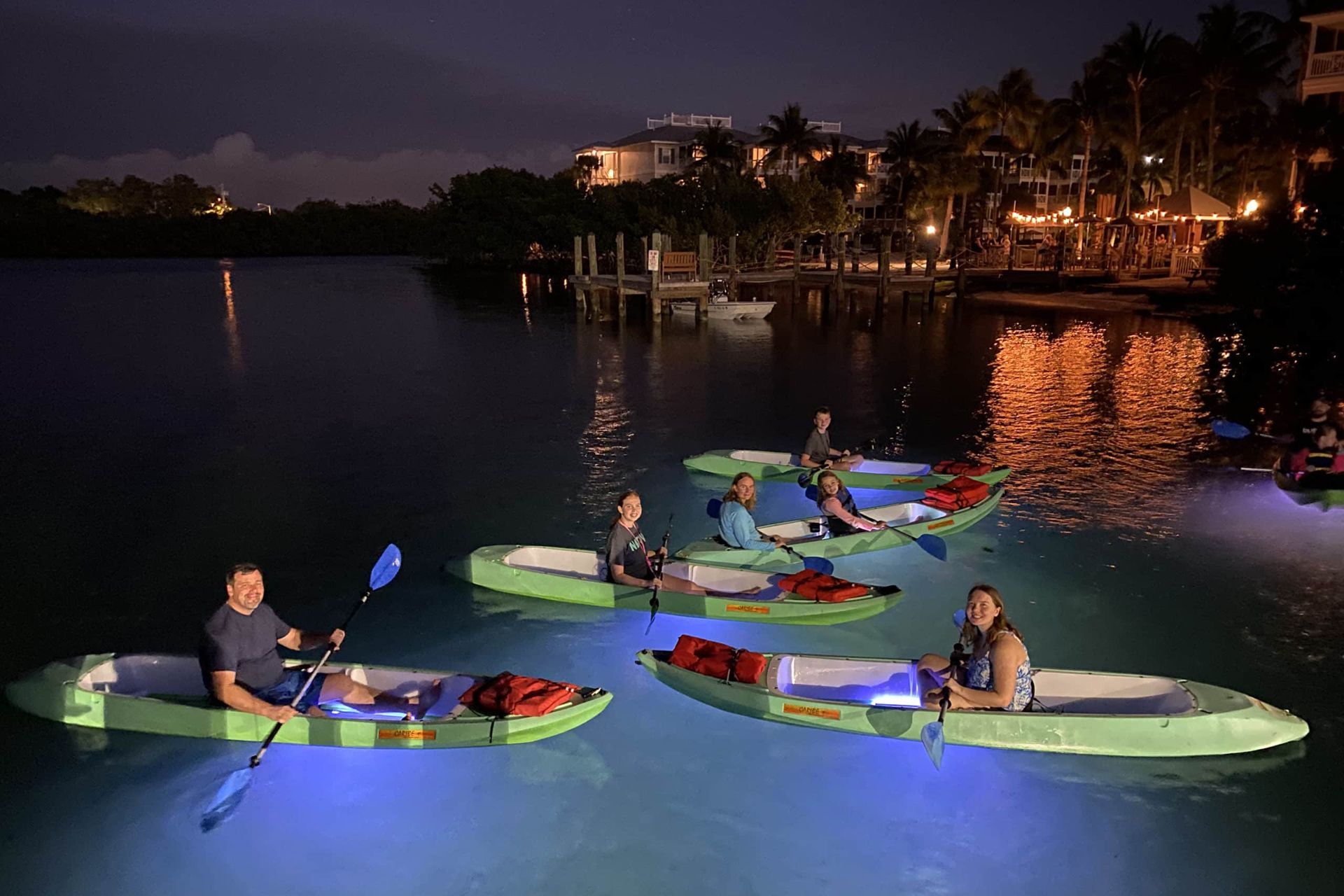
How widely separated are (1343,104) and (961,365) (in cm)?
2266

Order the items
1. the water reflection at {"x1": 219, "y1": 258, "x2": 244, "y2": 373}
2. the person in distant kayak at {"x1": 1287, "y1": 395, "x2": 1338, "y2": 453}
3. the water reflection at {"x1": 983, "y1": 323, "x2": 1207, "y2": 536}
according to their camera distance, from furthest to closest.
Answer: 1. the water reflection at {"x1": 219, "y1": 258, "x2": 244, "y2": 373}
2. the water reflection at {"x1": 983, "y1": 323, "x2": 1207, "y2": 536}
3. the person in distant kayak at {"x1": 1287, "y1": 395, "x2": 1338, "y2": 453}

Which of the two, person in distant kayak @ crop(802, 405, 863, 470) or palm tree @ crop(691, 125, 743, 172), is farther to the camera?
palm tree @ crop(691, 125, 743, 172)

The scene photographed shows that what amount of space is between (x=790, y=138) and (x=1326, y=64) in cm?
4078

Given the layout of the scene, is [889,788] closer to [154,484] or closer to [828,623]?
[828,623]

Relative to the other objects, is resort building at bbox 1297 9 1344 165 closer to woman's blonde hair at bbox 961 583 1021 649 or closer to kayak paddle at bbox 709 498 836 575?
kayak paddle at bbox 709 498 836 575

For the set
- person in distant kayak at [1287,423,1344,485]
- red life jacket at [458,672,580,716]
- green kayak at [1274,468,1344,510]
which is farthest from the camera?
person in distant kayak at [1287,423,1344,485]

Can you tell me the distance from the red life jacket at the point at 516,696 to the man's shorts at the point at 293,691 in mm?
1192

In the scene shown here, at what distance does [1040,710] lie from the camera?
7430 millimetres

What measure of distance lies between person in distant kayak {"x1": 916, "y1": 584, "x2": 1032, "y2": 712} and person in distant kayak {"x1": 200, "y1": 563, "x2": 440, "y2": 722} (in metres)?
4.40

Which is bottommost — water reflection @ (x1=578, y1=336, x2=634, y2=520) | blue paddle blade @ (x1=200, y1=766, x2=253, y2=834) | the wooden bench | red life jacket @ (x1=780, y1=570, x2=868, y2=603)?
blue paddle blade @ (x1=200, y1=766, x2=253, y2=834)

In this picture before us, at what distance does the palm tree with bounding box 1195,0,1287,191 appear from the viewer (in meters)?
41.9

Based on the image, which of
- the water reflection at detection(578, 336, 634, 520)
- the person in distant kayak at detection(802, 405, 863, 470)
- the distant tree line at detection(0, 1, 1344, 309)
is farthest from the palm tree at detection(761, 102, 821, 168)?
the person in distant kayak at detection(802, 405, 863, 470)

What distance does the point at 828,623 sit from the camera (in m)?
9.48

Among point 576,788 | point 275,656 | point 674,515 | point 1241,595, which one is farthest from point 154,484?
point 1241,595
